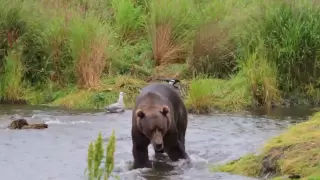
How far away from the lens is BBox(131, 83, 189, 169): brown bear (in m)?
9.13

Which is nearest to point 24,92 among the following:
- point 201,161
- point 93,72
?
point 93,72

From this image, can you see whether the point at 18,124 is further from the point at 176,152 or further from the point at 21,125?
the point at 176,152

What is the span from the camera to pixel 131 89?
54.4ft

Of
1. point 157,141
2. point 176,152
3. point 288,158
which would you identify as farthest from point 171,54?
point 288,158

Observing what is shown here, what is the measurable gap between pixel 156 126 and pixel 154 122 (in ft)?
0.18

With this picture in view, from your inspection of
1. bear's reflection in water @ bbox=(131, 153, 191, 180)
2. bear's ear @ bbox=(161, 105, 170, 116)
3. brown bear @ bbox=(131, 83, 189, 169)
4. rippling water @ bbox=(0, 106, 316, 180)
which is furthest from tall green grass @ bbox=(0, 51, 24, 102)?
bear's ear @ bbox=(161, 105, 170, 116)

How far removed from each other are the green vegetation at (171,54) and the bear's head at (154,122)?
18.2 feet

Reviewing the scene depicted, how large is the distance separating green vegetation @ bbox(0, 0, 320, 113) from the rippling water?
1162mm

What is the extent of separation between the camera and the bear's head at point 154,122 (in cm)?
909

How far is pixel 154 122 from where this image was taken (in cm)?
912

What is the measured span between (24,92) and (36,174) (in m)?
7.46

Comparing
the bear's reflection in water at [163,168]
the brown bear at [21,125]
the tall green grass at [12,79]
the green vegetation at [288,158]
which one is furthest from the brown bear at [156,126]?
the tall green grass at [12,79]

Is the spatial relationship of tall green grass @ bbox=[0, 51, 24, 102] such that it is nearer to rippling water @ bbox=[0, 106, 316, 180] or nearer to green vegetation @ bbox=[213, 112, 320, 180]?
rippling water @ bbox=[0, 106, 316, 180]

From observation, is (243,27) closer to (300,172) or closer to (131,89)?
(131,89)
